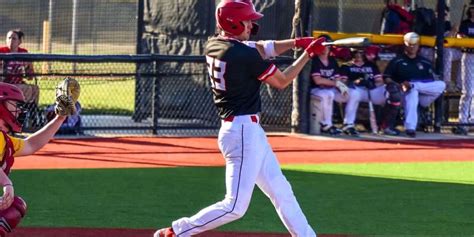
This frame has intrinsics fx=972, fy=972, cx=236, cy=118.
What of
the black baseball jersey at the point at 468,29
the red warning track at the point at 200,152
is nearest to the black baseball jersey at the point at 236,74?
the red warning track at the point at 200,152

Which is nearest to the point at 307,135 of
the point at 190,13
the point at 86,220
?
the point at 190,13

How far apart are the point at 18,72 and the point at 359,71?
503 cm

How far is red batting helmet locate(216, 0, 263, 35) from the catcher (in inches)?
41.5

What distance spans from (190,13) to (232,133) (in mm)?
9540

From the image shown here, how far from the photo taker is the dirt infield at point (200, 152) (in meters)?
11.7

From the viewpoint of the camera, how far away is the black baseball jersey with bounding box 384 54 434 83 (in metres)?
14.7

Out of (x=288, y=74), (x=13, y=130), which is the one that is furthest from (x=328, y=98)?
(x=13, y=130)

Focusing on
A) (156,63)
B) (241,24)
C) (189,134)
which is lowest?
(189,134)

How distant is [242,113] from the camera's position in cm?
631

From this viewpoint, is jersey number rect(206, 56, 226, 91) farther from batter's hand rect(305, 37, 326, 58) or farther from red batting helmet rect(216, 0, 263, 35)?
batter's hand rect(305, 37, 326, 58)

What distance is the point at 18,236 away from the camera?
23.7ft

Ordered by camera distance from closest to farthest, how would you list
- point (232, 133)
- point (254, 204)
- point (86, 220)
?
point (232, 133)
point (86, 220)
point (254, 204)

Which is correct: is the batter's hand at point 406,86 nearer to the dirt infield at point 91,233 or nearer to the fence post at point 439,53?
the fence post at point 439,53

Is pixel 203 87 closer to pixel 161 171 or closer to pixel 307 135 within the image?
pixel 307 135
